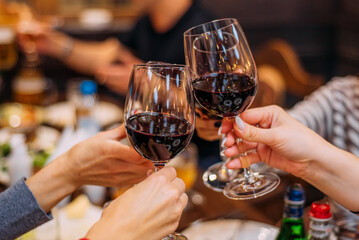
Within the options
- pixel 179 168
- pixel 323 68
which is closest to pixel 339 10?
pixel 323 68

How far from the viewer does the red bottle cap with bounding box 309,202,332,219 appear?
2.53 feet

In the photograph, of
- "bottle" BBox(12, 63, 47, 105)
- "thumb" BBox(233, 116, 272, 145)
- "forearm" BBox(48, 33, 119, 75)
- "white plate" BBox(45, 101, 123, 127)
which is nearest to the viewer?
"thumb" BBox(233, 116, 272, 145)

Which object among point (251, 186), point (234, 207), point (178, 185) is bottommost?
point (234, 207)

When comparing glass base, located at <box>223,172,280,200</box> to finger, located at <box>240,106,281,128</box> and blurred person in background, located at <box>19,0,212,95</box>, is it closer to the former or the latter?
finger, located at <box>240,106,281,128</box>

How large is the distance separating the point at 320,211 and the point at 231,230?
30cm

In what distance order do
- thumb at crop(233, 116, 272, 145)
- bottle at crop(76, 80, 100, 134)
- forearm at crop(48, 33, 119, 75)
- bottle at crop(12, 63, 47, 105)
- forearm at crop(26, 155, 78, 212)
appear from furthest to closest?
forearm at crop(48, 33, 119, 75)
bottle at crop(12, 63, 47, 105)
bottle at crop(76, 80, 100, 134)
forearm at crop(26, 155, 78, 212)
thumb at crop(233, 116, 272, 145)

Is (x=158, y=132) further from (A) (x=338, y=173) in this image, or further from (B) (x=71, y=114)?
(B) (x=71, y=114)

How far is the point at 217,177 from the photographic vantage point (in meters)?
1.11

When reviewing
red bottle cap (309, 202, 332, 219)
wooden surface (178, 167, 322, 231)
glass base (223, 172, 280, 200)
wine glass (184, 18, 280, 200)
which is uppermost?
wine glass (184, 18, 280, 200)

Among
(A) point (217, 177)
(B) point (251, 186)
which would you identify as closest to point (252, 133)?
(B) point (251, 186)

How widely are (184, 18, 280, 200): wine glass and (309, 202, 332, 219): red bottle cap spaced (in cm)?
A: 14

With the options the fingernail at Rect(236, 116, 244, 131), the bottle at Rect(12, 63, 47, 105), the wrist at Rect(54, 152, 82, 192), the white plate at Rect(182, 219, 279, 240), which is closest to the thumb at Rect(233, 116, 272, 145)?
the fingernail at Rect(236, 116, 244, 131)

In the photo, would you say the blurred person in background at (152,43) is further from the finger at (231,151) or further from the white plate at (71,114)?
the finger at (231,151)

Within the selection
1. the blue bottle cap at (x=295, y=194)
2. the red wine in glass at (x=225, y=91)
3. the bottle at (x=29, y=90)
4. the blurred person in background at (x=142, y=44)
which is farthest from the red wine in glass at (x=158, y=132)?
the bottle at (x=29, y=90)
